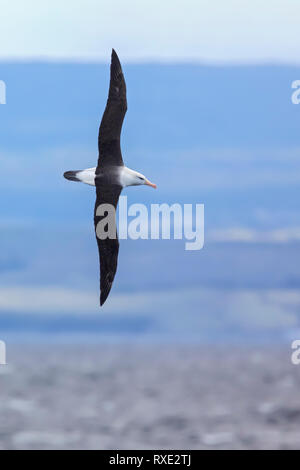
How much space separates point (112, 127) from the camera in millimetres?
13664

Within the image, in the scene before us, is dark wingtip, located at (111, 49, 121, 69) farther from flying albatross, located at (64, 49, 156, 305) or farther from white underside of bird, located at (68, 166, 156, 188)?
white underside of bird, located at (68, 166, 156, 188)


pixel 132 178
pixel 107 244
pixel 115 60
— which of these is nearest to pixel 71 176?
pixel 132 178

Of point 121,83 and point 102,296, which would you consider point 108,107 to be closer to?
point 121,83

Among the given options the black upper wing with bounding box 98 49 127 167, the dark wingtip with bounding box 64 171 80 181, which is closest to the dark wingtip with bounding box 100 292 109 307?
the dark wingtip with bounding box 64 171 80 181

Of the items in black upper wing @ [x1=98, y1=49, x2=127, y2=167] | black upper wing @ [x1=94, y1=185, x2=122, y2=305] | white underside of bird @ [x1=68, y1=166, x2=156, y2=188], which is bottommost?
black upper wing @ [x1=94, y1=185, x2=122, y2=305]

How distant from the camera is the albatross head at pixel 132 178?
Answer: 14.0 meters

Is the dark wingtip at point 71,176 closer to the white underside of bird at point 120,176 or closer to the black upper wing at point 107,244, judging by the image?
the white underside of bird at point 120,176

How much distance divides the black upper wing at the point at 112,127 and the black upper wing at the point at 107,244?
465mm

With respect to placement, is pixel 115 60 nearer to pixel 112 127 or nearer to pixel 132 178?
pixel 112 127

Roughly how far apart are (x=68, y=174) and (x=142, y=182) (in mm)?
1276

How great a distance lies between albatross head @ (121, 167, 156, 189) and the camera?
1395cm

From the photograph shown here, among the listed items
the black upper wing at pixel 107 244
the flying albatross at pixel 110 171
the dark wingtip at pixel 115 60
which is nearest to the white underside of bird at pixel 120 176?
the flying albatross at pixel 110 171
